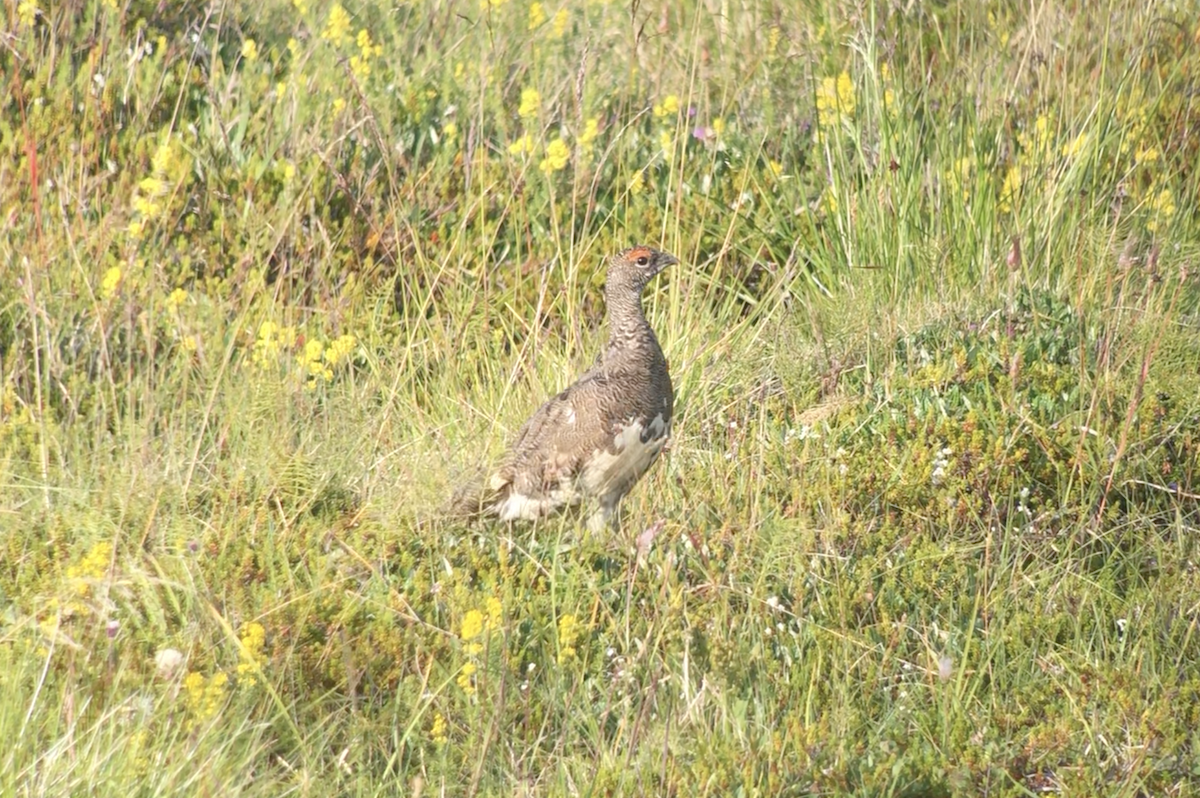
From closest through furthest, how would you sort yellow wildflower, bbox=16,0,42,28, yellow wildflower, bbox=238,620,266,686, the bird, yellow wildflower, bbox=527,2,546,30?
1. yellow wildflower, bbox=238,620,266,686
2. the bird
3. yellow wildflower, bbox=16,0,42,28
4. yellow wildflower, bbox=527,2,546,30

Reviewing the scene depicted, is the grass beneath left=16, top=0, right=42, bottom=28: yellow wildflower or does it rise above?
beneath

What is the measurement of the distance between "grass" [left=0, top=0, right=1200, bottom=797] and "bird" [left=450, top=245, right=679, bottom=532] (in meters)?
0.12

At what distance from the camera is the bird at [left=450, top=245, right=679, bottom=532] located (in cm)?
419

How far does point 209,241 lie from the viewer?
5383 mm

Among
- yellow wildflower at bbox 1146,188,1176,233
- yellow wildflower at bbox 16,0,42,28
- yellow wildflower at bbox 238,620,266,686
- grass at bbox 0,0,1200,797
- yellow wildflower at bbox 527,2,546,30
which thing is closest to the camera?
yellow wildflower at bbox 238,620,266,686

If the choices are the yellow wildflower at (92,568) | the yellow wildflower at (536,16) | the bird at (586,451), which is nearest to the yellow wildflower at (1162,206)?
the bird at (586,451)

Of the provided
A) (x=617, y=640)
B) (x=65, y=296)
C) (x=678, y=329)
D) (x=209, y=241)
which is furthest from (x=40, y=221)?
(x=617, y=640)

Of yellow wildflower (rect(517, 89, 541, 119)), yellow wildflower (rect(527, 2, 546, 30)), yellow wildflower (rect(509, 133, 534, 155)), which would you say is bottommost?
yellow wildflower (rect(509, 133, 534, 155))

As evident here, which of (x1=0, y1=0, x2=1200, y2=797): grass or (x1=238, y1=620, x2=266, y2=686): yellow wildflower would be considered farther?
(x1=0, y1=0, x2=1200, y2=797): grass

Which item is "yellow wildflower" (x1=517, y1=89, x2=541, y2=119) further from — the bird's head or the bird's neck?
the bird's neck

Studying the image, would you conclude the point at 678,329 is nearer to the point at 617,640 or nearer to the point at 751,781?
the point at 617,640

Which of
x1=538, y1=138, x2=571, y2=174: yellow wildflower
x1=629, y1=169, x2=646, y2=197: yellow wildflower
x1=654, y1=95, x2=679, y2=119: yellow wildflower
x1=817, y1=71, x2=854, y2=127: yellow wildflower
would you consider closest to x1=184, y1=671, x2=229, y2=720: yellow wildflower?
x1=538, y1=138, x2=571, y2=174: yellow wildflower

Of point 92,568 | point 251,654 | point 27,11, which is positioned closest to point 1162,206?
point 251,654

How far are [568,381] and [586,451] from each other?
1.98 feet
